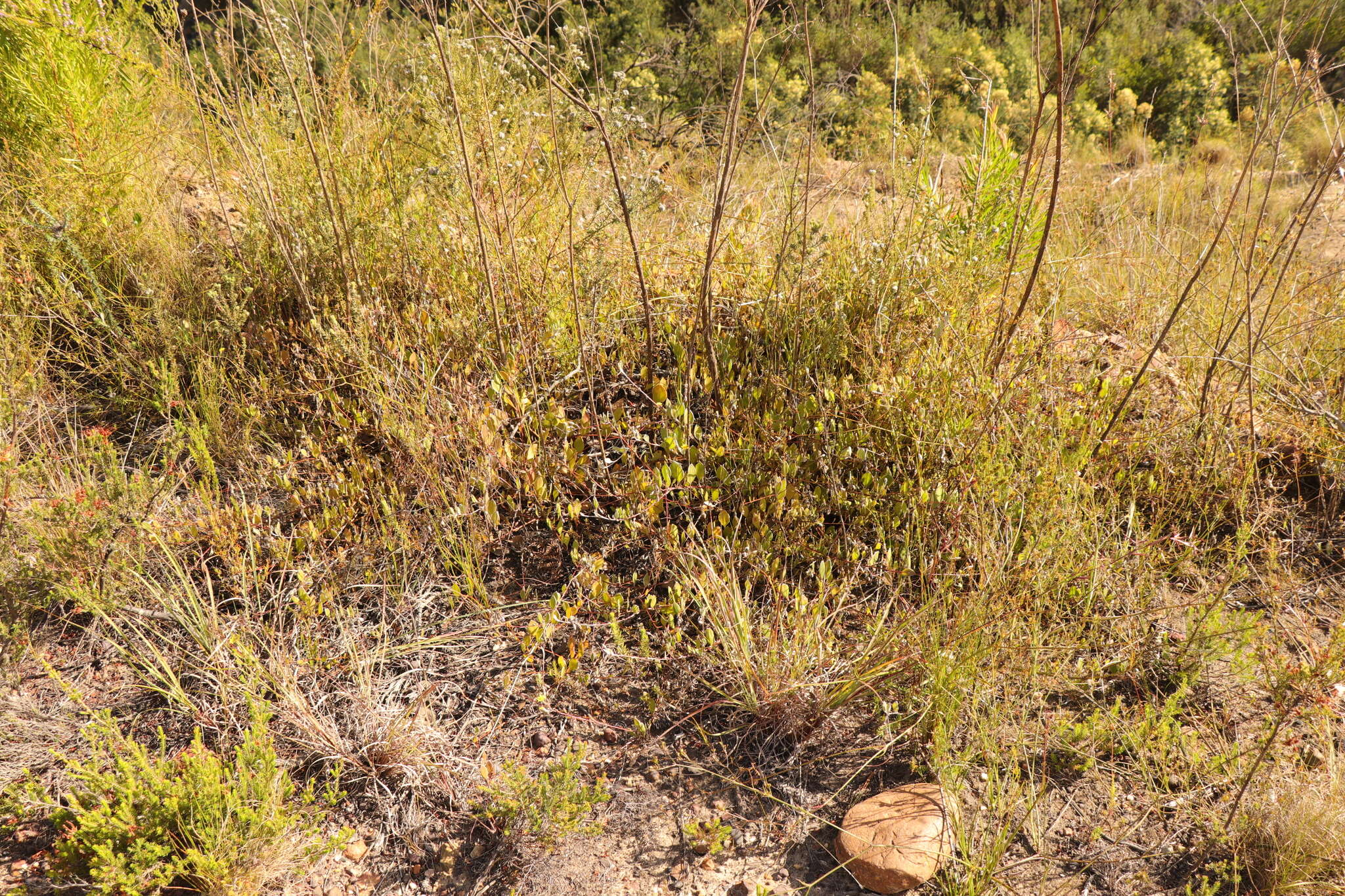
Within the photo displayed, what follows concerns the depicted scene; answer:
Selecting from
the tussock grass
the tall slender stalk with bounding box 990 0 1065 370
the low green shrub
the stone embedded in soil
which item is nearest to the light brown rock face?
the tussock grass

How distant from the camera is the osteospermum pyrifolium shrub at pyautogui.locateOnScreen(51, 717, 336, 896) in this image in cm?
164

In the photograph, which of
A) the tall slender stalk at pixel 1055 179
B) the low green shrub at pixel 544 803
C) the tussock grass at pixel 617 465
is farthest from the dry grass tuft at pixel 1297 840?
the low green shrub at pixel 544 803

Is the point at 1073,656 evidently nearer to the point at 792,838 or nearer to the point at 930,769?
the point at 930,769

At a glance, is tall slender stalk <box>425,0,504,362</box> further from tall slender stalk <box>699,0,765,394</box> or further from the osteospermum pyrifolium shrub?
the osteospermum pyrifolium shrub

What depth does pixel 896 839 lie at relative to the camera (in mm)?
1786

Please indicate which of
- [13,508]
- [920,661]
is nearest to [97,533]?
[13,508]

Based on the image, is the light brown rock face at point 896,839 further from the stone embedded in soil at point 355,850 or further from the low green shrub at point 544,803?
the stone embedded in soil at point 355,850

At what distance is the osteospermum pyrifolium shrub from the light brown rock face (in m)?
1.21

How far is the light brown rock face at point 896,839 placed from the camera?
175 centimetres

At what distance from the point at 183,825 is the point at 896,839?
5.11ft

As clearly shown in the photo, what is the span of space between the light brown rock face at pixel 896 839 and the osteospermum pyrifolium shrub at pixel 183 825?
3.97ft

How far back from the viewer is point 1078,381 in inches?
A: 109

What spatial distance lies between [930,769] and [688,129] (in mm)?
3971

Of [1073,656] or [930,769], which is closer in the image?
[930,769]
